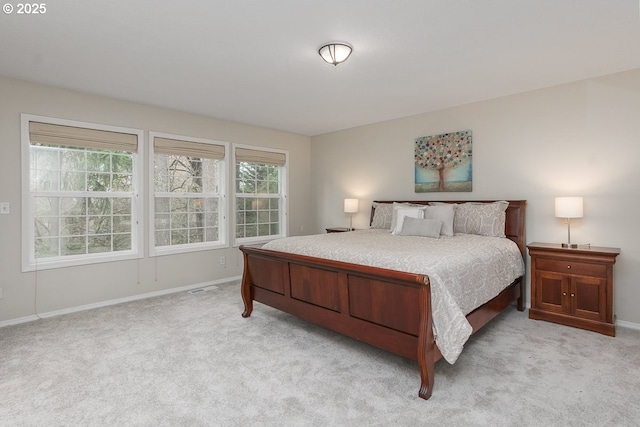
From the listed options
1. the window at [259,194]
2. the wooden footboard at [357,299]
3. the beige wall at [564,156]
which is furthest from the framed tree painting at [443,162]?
the wooden footboard at [357,299]

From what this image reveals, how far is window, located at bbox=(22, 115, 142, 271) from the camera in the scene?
135 inches

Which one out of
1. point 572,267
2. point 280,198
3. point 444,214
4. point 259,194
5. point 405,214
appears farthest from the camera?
point 280,198

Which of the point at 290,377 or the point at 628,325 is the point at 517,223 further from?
the point at 290,377

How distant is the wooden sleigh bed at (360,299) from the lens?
81.2 inches

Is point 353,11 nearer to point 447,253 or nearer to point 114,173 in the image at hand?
point 447,253

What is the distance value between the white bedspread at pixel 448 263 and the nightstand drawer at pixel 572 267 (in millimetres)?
239

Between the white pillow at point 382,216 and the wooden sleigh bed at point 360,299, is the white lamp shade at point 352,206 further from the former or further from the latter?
the wooden sleigh bed at point 360,299

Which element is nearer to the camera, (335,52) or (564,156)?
(335,52)

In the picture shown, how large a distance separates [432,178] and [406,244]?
177cm

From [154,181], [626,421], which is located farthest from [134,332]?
[626,421]

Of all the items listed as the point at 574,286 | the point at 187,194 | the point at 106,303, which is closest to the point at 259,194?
the point at 187,194

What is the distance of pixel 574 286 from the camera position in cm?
308

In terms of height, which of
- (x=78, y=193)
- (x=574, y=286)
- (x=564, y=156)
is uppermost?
(x=564, y=156)

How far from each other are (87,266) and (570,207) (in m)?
5.09
